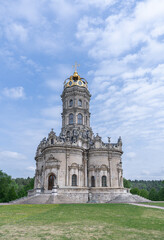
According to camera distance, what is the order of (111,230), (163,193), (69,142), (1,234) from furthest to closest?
1. (163,193)
2. (69,142)
3. (111,230)
4. (1,234)

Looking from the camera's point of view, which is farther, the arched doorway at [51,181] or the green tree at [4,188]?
the green tree at [4,188]

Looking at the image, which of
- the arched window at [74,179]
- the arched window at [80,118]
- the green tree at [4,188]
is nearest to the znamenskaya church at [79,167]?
the arched window at [74,179]

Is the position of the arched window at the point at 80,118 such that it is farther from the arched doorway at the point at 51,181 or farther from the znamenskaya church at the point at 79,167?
the arched doorway at the point at 51,181

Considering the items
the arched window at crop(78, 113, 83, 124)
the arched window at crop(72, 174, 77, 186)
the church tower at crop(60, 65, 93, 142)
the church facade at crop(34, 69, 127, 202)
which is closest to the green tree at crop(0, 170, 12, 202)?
the church facade at crop(34, 69, 127, 202)

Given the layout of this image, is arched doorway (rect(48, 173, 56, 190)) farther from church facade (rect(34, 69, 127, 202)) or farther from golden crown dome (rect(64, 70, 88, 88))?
Result: golden crown dome (rect(64, 70, 88, 88))

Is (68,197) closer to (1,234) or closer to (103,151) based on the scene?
(103,151)

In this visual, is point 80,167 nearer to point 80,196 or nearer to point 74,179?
point 74,179

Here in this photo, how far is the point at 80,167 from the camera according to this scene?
37781 mm

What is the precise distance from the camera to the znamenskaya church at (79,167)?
35.1 meters

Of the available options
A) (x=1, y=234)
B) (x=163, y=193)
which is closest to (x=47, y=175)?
(x=1, y=234)

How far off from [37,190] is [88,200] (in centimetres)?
921

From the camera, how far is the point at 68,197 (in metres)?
32.4

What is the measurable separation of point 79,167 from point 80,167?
27 centimetres

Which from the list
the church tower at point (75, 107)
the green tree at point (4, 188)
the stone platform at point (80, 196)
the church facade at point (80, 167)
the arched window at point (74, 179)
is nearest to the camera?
the stone platform at point (80, 196)
